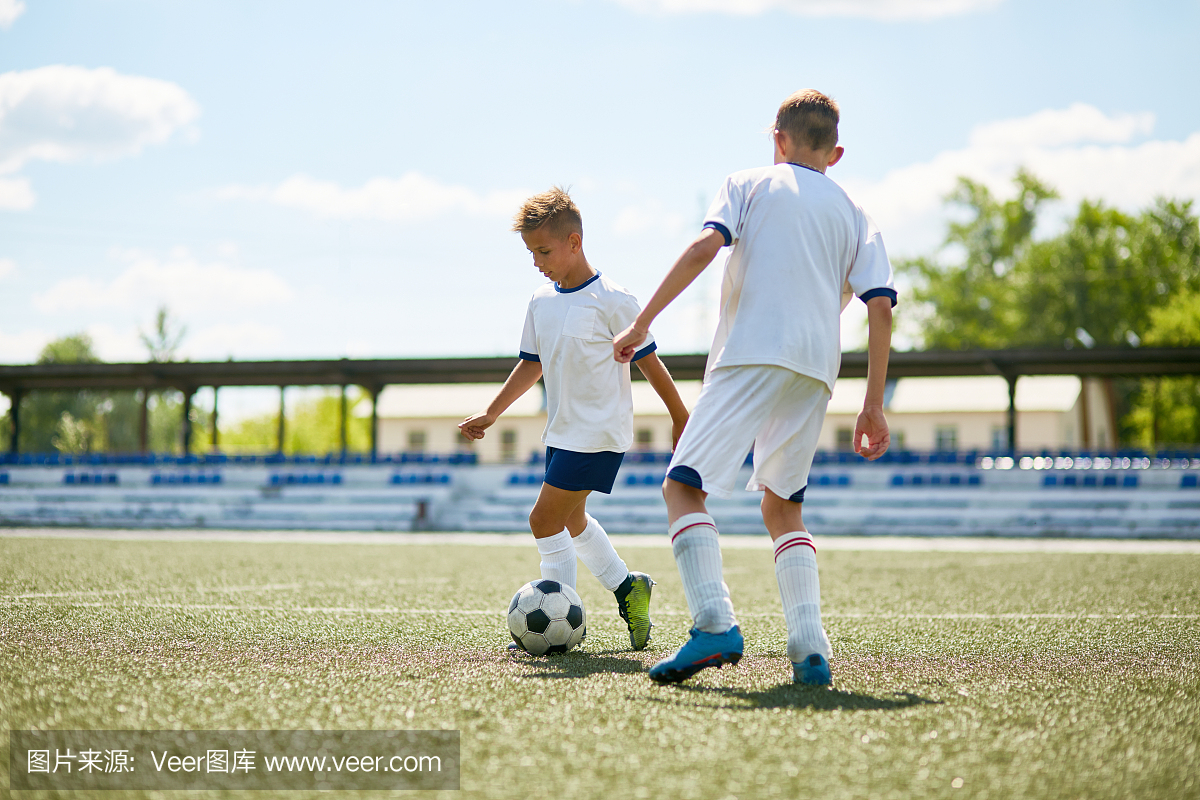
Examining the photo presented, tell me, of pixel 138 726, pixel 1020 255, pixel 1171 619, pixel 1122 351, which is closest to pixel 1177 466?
pixel 1122 351

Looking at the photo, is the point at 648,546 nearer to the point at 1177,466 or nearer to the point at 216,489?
the point at 216,489

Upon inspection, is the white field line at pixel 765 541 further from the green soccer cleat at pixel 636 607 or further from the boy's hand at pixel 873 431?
the boy's hand at pixel 873 431

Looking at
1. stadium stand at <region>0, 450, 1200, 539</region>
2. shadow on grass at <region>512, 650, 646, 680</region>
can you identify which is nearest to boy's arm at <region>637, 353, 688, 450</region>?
shadow on grass at <region>512, 650, 646, 680</region>

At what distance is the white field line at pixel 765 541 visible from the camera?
12828 mm

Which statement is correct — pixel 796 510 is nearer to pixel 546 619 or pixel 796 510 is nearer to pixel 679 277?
pixel 679 277

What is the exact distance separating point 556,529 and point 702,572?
1.23 meters

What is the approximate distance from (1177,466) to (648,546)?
15244mm

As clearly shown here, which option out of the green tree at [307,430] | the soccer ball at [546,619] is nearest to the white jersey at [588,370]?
A: the soccer ball at [546,619]

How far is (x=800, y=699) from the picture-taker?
2920 millimetres

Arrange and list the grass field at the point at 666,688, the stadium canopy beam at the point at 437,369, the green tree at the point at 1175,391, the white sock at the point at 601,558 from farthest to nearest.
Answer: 1. the green tree at the point at 1175,391
2. the stadium canopy beam at the point at 437,369
3. the white sock at the point at 601,558
4. the grass field at the point at 666,688

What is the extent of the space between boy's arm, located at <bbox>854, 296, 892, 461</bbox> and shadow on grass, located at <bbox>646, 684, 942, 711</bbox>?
2.65 ft

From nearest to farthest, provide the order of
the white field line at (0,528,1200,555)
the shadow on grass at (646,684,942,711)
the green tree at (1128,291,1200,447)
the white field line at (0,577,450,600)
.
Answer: the shadow on grass at (646,684,942,711), the white field line at (0,577,450,600), the white field line at (0,528,1200,555), the green tree at (1128,291,1200,447)

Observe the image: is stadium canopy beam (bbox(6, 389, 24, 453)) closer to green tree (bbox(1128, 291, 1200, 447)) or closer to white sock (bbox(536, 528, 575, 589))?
white sock (bbox(536, 528, 575, 589))

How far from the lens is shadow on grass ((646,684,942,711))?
2.81 metres
